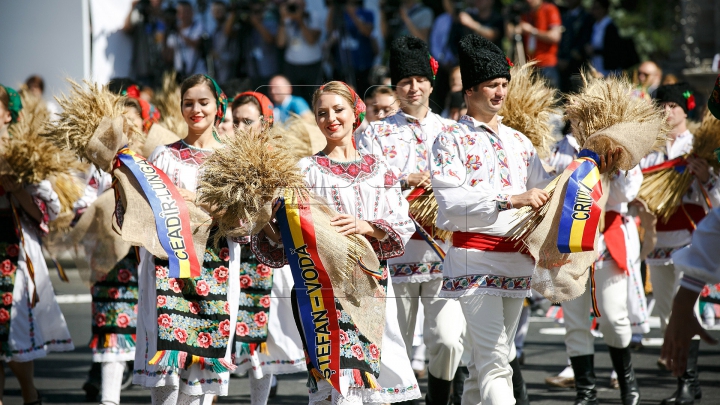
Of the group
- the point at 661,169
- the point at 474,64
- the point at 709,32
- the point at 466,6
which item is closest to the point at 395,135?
the point at 474,64

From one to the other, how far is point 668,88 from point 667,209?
88 cm

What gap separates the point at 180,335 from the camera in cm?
474

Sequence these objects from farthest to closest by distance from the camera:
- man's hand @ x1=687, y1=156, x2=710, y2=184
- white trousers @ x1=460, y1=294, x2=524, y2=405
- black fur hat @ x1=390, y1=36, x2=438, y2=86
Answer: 1. man's hand @ x1=687, y1=156, x2=710, y2=184
2. black fur hat @ x1=390, y1=36, x2=438, y2=86
3. white trousers @ x1=460, y1=294, x2=524, y2=405

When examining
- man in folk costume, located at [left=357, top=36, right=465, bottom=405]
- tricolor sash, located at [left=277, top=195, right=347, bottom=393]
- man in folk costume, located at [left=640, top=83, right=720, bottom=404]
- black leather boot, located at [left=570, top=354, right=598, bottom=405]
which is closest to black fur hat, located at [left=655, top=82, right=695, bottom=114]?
man in folk costume, located at [left=640, top=83, right=720, bottom=404]

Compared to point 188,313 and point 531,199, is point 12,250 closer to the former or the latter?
point 188,313

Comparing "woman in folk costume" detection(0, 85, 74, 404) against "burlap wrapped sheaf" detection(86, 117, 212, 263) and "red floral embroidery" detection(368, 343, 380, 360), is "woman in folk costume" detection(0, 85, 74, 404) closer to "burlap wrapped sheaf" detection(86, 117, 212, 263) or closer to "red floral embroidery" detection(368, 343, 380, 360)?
"burlap wrapped sheaf" detection(86, 117, 212, 263)

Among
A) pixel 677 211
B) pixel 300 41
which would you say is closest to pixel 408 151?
pixel 677 211

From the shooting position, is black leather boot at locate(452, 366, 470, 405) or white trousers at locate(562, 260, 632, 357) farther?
black leather boot at locate(452, 366, 470, 405)

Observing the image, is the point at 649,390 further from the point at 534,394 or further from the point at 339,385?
the point at 339,385

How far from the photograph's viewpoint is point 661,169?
6555 mm

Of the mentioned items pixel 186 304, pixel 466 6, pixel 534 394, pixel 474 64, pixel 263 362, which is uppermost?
pixel 466 6

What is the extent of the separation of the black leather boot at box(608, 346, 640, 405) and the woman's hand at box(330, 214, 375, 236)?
89.8 inches

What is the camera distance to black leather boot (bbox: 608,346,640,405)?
5790 mm

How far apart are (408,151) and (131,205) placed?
69.7 inches
